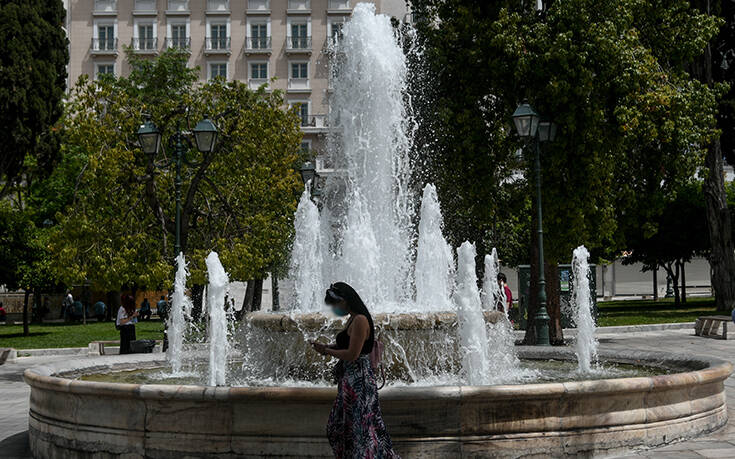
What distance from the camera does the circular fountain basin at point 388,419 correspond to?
245 inches

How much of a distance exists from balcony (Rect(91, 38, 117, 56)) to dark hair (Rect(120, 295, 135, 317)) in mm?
43431

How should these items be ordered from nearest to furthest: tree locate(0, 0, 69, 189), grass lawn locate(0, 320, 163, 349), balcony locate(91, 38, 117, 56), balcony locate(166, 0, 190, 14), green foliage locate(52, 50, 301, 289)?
green foliage locate(52, 50, 301, 289) → tree locate(0, 0, 69, 189) → grass lawn locate(0, 320, 163, 349) → balcony locate(91, 38, 117, 56) → balcony locate(166, 0, 190, 14)

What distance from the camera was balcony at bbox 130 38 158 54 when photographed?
181 ft

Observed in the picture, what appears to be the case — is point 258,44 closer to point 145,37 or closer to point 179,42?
point 179,42

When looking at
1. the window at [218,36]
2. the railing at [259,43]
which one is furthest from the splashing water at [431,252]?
the window at [218,36]

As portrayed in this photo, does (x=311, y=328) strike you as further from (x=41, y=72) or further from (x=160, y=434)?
(x=41, y=72)

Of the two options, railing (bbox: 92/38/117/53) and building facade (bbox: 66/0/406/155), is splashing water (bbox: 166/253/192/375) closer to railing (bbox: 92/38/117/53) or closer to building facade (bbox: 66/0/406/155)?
building facade (bbox: 66/0/406/155)

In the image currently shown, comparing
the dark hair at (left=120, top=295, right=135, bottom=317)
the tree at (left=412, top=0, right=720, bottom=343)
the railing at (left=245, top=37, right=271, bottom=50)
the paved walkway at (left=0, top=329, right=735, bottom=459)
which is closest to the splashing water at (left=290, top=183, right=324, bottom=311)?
the dark hair at (left=120, top=295, right=135, bottom=317)

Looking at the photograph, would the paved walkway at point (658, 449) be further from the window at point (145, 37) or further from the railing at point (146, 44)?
the window at point (145, 37)

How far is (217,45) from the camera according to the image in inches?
2194

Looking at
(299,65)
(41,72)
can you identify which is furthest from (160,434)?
(299,65)

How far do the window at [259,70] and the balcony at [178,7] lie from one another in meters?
5.82

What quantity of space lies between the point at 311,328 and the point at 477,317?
1.67 m

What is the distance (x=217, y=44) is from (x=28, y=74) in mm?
33728
